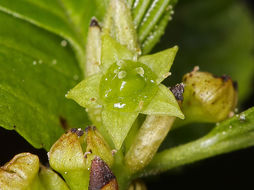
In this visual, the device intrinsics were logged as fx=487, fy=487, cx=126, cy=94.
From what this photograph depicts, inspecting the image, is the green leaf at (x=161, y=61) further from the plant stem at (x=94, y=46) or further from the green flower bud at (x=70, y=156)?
the green flower bud at (x=70, y=156)

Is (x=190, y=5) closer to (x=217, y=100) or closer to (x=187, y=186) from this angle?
(x=187, y=186)

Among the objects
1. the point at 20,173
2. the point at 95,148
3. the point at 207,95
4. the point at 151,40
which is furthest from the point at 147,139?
the point at 151,40

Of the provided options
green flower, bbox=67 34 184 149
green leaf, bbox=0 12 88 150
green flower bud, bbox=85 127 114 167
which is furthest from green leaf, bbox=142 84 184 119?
green leaf, bbox=0 12 88 150

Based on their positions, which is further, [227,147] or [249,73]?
[249,73]

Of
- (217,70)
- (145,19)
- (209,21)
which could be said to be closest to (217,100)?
(145,19)

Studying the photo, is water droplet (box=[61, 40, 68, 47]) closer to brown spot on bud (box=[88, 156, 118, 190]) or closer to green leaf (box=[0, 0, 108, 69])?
green leaf (box=[0, 0, 108, 69])
